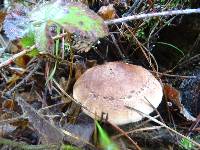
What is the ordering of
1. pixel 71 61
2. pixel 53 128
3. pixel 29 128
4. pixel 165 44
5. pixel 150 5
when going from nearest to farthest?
pixel 53 128 < pixel 29 128 < pixel 71 61 < pixel 150 5 < pixel 165 44

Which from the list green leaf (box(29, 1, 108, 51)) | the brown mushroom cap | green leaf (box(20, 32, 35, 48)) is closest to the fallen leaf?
the brown mushroom cap

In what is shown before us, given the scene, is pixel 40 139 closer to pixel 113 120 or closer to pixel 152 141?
pixel 113 120

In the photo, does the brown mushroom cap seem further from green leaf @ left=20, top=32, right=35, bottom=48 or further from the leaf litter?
green leaf @ left=20, top=32, right=35, bottom=48

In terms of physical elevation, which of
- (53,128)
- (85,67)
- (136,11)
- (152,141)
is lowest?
(152,141)

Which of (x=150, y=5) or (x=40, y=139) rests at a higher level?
(x=150, y=5)

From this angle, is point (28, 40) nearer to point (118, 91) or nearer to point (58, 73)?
point (58, 73)

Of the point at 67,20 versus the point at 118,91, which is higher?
the point at 67,20

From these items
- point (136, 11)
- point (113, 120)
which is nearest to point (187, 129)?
point (113, 120)

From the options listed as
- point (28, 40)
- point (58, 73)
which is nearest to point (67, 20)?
point (28, 40)

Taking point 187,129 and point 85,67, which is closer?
point 187,129
